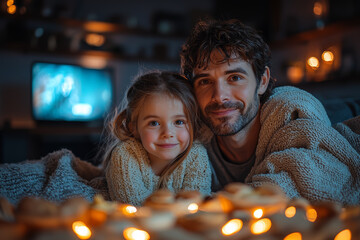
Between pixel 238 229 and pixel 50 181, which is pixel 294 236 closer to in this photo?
pixel 238 229

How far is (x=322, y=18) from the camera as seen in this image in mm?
2961

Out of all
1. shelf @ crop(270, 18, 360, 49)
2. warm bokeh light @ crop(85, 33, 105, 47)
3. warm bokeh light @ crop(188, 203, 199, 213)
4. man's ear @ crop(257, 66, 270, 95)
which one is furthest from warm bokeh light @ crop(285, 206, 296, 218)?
warm bokeh light @ crop(85, 33, 105, 47)

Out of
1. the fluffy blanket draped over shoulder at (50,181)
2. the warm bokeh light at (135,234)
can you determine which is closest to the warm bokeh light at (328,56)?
the fluffy blanket draped over shoulder at (50,181)

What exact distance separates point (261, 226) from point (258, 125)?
924 millimetres

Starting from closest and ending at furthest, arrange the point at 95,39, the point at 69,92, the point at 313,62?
the point at 313,62
the point at 69,92
the point at 95,39

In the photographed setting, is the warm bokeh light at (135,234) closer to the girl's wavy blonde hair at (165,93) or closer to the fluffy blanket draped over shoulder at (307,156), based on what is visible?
the fluffy blanket draped over shoulder at (307,156)

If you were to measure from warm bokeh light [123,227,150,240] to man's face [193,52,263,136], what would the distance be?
0.81m

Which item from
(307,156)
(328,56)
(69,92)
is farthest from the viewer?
(69,92)

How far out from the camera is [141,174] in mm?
1101

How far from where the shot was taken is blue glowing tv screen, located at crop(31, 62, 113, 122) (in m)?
2.95

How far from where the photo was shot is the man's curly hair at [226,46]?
1.14m

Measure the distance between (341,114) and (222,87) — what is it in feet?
2.12

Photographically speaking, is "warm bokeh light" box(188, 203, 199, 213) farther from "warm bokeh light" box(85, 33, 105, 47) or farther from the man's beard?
"warm bokeh light" box(85, 33, 105, 47)

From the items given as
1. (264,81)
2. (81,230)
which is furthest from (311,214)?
(264,81)
